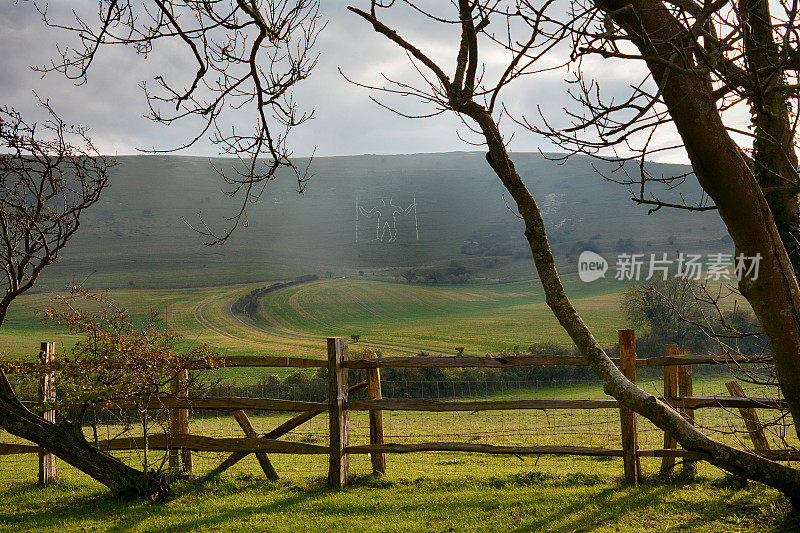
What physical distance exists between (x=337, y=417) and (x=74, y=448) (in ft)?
9.63

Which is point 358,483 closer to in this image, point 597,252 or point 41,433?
point 41,433

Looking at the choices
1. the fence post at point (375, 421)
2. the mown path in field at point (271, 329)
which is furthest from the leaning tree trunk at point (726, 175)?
the mown path in field at point (271, 329)

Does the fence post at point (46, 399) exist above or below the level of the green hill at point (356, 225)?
below

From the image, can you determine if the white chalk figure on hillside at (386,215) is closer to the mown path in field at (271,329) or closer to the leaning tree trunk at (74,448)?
the mown path in field at (271,329)

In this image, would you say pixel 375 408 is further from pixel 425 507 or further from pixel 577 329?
pixel 577 329

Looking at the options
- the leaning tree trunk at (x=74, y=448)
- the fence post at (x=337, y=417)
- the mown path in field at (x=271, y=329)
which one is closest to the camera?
the leaning tree trunk at (x=74, y=448)

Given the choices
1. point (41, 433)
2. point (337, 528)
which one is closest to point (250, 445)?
point (337, 528)

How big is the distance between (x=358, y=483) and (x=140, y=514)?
2.45 m

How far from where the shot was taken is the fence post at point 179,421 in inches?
266

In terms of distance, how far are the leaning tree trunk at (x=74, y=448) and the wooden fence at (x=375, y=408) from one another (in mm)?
438

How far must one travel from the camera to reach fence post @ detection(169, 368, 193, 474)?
6.75 metres

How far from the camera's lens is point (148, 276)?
63719mm

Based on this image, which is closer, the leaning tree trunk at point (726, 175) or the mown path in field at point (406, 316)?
the leaning tree trunk at point (726, 175)

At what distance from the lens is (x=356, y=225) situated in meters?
80.4
